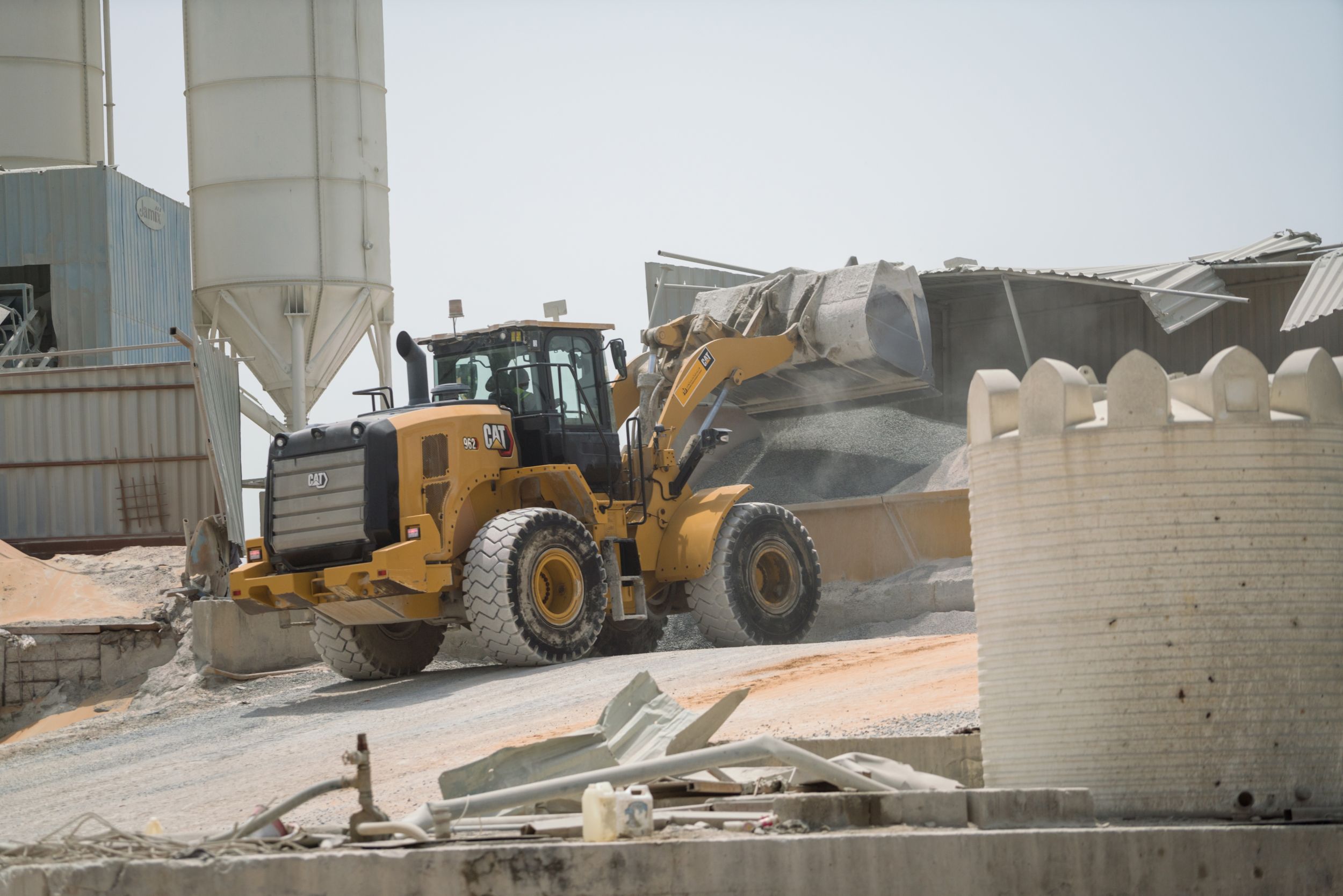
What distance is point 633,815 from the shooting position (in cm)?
486

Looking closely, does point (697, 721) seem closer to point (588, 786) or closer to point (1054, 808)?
point (588, 786)

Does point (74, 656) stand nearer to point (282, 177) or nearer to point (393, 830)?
point (282, 177)

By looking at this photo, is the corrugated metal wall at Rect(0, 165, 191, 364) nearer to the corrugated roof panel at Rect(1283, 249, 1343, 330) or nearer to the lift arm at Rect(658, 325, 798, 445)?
the lift arm at Rect(658, 325, 798, 445)

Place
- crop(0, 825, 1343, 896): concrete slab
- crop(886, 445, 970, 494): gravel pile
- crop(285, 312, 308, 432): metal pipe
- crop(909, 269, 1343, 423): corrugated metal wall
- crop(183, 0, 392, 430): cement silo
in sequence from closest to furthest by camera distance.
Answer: crop(0, 825, 1343, 896): concrete slab < crop(886, 445, 970, 494): gravel pile < crop(909, 269, 1343, 423): corrugated metal wall < crop(183, 0, 392, 430): cement silo < crop(285, 312, 308, 432): metal pipe

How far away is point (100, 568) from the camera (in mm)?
20172

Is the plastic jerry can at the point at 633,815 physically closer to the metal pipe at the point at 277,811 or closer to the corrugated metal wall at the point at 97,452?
the metal pipe at the point at 277,811

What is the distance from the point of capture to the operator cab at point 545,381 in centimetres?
1474

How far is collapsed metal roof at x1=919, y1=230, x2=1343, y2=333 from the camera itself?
18766mm

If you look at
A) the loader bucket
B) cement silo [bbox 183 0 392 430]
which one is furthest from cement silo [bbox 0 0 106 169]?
the loader bucket

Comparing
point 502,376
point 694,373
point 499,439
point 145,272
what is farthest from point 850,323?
point 145,272

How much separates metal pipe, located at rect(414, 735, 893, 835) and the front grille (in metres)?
8.28

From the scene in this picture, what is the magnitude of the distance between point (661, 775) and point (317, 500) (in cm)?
893

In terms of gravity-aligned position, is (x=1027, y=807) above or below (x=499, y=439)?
below

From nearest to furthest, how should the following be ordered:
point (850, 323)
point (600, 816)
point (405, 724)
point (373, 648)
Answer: point (600, 816) → point (405, 724) → point (373, 648) → point (850, 323)
